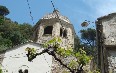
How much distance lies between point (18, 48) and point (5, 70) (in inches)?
78.2

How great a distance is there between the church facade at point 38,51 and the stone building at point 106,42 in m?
5.21

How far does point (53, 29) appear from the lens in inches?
729

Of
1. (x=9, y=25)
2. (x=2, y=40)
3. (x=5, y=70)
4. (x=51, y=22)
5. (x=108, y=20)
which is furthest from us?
(x=9, y=25)

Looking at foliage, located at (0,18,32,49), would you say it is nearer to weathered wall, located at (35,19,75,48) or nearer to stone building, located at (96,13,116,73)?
weathered wall, located at (35,19,75,48)

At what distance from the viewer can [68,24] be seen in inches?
764

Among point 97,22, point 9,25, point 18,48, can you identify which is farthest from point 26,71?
point 9,25

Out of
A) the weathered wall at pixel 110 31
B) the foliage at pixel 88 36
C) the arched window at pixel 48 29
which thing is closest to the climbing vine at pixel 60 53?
the weathered wall at pixel 110 31

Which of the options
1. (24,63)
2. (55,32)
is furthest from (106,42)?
(55,32)

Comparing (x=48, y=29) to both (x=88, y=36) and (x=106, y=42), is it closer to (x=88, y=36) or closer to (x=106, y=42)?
(x=106, y=42)

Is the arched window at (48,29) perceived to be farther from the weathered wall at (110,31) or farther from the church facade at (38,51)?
the weathered wall at (110,31)

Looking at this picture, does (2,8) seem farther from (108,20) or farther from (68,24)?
(108,20)

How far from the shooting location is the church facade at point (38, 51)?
52.6 ft

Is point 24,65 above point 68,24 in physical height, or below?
below

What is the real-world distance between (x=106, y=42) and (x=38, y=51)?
8.48 m
